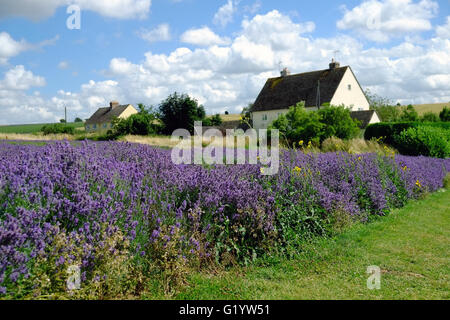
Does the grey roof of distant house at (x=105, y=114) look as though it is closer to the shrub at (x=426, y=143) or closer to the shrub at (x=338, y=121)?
the shrub at (x=338, y=121)

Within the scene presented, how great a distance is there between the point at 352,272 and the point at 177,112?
31.3m

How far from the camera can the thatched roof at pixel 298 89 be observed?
35281 mm

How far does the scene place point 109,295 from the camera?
2.85m

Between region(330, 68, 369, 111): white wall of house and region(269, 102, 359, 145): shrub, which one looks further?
region(330, 68, 369, 111): white wall of house

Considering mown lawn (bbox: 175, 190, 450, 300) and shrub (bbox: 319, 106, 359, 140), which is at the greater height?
shrub (bbox: 319, 106, 359, 140)

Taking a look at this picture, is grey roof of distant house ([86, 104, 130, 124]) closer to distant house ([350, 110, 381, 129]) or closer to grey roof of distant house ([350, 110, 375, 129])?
grey roof of distant house ([350, 110, 375, 129])

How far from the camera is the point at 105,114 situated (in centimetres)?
5728

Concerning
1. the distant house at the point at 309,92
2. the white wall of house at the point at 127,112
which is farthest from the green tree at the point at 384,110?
the white wall of house at the point at 127,112

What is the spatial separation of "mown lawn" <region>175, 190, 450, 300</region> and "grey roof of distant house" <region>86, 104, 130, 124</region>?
52.7 m

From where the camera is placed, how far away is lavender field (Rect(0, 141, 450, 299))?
8.79 feet

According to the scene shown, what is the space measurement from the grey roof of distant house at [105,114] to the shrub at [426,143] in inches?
1788
